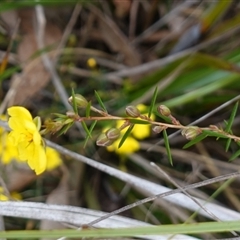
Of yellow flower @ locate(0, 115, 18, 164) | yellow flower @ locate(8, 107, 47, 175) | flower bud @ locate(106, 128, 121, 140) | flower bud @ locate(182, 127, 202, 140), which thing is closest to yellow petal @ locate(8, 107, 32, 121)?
yellow flower @ locate(8, 107, 47, 175)

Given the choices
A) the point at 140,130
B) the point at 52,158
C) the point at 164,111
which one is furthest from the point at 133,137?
the point at 164,111

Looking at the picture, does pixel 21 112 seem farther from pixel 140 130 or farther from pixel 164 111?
pixel 140 130

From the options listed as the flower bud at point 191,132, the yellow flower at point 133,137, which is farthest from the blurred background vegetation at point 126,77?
the flower bud at point 191,132

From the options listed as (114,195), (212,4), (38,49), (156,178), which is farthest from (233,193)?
(38,49)

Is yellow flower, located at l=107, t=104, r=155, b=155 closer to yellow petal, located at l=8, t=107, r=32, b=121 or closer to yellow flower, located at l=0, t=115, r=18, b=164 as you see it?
yellow flower, located at l=0, t=115, r=18, b=164

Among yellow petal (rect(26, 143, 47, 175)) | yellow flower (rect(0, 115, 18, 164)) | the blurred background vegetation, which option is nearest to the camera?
yellow petal (rect(26, 143, 47, 175))

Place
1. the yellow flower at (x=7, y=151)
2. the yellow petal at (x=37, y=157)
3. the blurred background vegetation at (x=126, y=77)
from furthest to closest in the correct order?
the blurred background vegetation at (x=126, y=77), the yellow flower at (x=7, y=151), the yellow petal at (x=37, y=157)

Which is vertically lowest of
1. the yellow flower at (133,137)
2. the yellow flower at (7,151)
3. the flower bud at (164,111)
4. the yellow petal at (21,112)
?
the yellow flower at (133,137)

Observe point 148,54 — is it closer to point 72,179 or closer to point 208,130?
point 72,179

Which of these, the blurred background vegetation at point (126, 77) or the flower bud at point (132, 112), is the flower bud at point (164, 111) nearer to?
the flower bud at point (132, 112)
